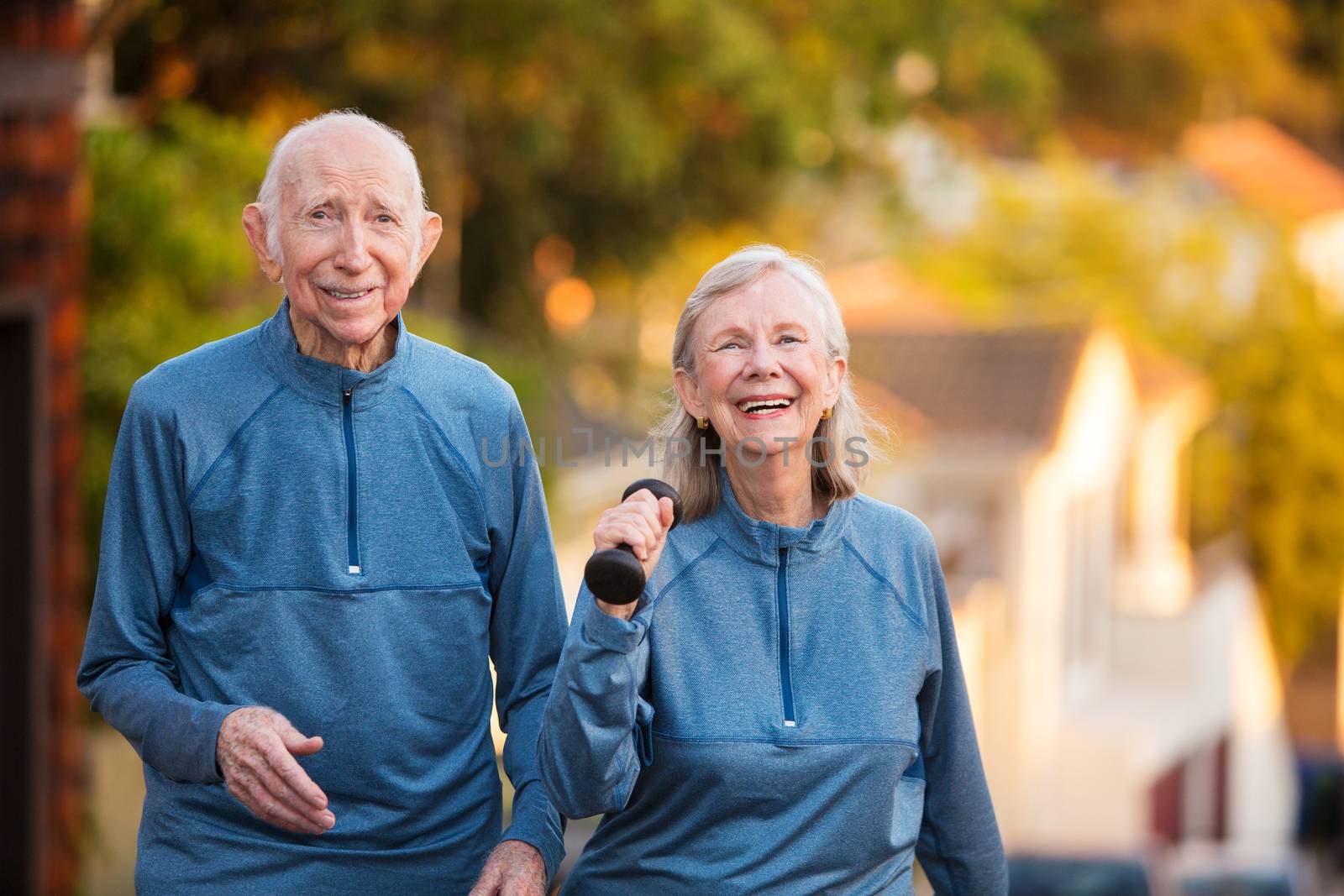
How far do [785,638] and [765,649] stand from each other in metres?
0.03

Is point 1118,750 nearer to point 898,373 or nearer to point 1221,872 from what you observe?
point 1221,872

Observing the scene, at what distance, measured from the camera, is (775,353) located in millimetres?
2199

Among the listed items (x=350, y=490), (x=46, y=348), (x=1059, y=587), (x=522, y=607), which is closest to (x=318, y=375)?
(x=350, y=490)

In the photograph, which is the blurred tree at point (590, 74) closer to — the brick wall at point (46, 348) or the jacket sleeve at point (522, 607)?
the brick wall at point (46, 348)

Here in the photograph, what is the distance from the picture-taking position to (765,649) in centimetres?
217


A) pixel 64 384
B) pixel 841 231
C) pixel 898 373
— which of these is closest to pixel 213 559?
pixel 64 384

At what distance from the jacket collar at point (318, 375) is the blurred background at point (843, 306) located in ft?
1.46

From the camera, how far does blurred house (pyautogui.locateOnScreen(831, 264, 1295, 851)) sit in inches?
487

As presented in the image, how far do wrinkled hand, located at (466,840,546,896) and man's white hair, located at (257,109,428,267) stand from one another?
758 mm

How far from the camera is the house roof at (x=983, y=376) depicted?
12867 millimetres

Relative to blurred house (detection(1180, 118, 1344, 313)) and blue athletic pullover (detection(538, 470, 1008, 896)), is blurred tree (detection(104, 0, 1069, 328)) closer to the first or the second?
blue athletic pullover (detection(538, 470, 1008, 896))

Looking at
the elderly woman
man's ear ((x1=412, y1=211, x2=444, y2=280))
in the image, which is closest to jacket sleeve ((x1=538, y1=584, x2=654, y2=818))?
the elderly woman

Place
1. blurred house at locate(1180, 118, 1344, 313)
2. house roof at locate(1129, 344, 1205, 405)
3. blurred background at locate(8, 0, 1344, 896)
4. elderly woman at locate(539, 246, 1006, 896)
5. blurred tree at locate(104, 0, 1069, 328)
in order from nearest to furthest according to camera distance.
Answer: elderly woman at locate(539, 246, 1006, 896)
blurred background at locate(8, 0, 1344, 896)
blurred tree at locate(104, 0, 1069, 328)
house roof at locate(1129, 344, 1205, 405)
blurred house at locate(1180, 118, 1344, 313)

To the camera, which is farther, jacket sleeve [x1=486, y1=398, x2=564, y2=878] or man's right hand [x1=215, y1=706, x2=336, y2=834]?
jacket sleeve [x1=486, y1=398, x2=564, y2=878]
